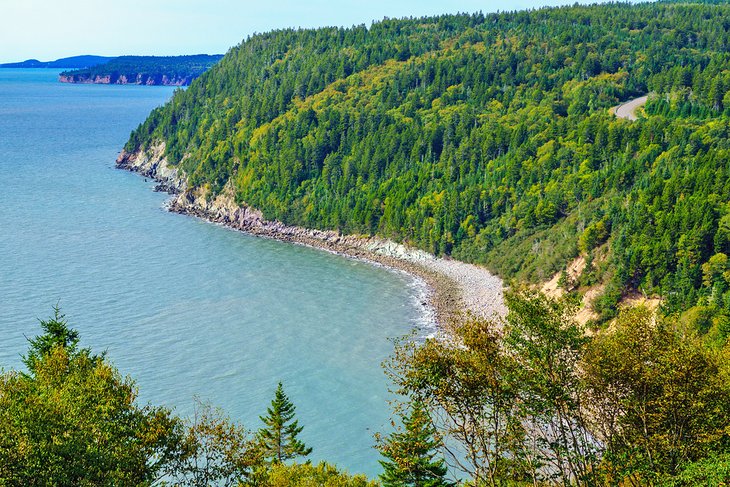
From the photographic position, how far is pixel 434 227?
109000 mm

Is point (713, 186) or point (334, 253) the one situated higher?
point (713, 186)

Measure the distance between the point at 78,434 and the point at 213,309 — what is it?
61098 millimetres

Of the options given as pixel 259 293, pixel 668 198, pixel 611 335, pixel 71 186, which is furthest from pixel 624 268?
pixel 71 186

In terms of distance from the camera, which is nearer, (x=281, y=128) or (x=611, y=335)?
(x=611, y=335)

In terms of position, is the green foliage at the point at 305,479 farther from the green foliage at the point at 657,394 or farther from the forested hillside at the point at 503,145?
the forested hillside at the point at 503,145

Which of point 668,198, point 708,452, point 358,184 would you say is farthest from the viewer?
point 358,184

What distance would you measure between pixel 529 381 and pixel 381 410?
3899cm

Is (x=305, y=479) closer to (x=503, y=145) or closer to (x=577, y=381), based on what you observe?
(x=577, y=381)

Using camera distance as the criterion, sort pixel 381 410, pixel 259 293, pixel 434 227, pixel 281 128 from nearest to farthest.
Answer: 1. pixel 381 410
2. pixel 259 293
3. pixel 434 227
4. pixel 281 128

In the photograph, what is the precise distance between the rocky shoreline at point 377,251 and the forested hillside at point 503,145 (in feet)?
8.17

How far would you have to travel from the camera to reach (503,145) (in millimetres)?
123562

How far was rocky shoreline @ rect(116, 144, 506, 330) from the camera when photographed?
284 ft

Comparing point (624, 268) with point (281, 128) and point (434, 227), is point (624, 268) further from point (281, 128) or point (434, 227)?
point (281, 128)

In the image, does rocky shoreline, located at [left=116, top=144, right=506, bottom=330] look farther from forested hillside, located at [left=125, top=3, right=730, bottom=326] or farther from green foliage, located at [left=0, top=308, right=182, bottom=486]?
green foliage, located at [left=0, top=308, right=182, bottom=486]
